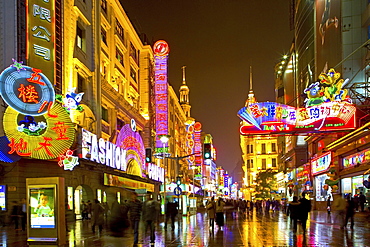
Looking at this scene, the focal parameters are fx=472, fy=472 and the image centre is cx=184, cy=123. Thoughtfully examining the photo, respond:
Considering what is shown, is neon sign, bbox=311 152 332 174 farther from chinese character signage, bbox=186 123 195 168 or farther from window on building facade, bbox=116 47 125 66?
chinese character signage, bbox=186 123 195 168

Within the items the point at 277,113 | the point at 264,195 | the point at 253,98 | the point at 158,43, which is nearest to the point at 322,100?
the point at 277,113

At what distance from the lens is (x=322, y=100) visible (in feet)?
112

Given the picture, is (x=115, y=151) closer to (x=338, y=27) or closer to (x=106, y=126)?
(x=106, y=126)


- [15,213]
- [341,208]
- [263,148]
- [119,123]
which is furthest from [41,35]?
[263,148]

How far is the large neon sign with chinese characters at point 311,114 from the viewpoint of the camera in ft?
108

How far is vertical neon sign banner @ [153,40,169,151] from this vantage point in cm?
5106

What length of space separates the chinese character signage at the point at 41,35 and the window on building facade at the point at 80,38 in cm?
506

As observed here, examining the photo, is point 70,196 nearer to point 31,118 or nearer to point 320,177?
point 31,118

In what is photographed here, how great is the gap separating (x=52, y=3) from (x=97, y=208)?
13.7 meters

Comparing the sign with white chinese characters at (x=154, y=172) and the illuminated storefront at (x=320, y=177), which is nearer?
the illuminated storefront at (x=320, y=177)

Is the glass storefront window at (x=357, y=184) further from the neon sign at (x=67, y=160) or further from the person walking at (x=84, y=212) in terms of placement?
the neon sign at (x=67, y=160)

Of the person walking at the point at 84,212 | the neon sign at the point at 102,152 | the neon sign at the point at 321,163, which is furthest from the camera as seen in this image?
the neon sign at the point at 321,163

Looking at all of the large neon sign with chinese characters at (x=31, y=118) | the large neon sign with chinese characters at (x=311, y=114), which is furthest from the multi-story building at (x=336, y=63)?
the large neon sign with chinese characters at (x=31, y=118)

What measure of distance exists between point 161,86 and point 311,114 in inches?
854
